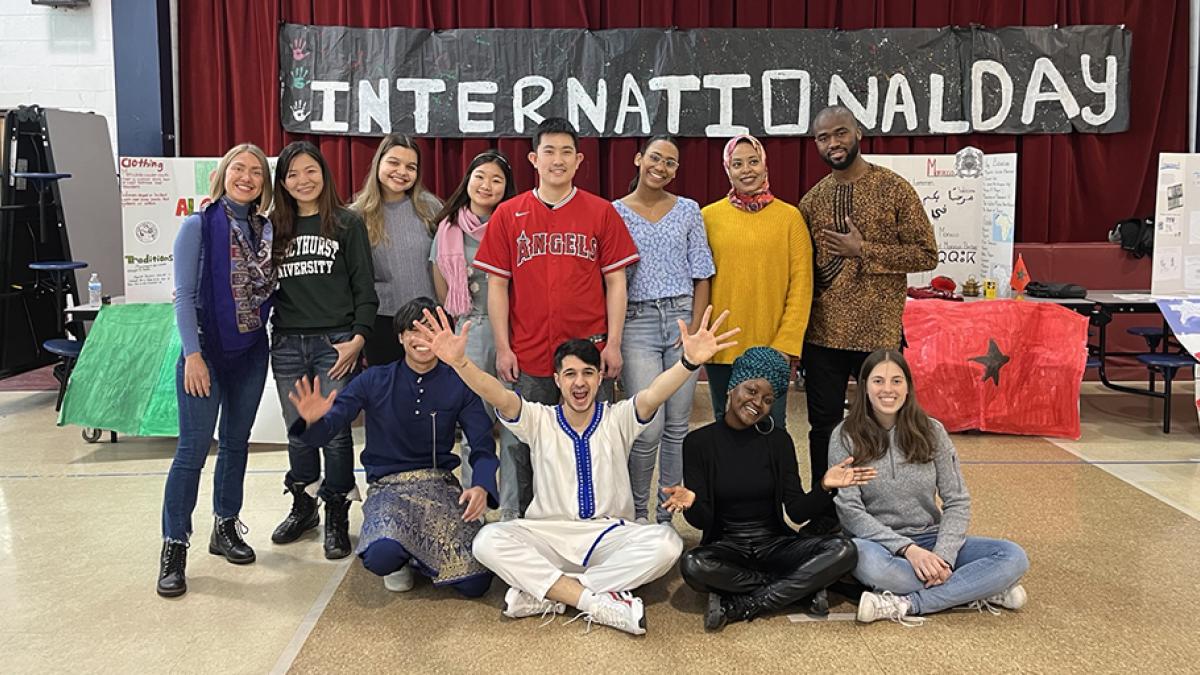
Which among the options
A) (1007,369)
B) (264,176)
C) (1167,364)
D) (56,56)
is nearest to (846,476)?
(264,176)

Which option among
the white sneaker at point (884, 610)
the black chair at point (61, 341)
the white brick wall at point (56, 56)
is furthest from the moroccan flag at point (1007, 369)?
the white brick wall at point (56, 56)

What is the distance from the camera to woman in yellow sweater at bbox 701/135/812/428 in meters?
3.16

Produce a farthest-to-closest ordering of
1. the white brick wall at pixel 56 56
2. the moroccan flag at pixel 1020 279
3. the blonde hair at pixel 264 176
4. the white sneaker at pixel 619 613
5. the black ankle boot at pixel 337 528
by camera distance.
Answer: the white brick wall at pixel 56 56
the moroccan flag at pixel 1020 279
the black ankle boot at pixel 337 528
the blonde hair at pixel 264 176
the white sneaker at pixel 619 613

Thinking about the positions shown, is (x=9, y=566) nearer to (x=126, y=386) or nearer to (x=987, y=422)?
(x=126, y=386)

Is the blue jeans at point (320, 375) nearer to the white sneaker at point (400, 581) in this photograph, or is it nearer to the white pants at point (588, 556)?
the white sneaker at point (400, 581)

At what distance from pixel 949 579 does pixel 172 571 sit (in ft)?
7.60

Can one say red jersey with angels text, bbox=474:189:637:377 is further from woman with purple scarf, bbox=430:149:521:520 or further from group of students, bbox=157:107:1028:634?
woman with purple scarf, bbox=430:149:521:520

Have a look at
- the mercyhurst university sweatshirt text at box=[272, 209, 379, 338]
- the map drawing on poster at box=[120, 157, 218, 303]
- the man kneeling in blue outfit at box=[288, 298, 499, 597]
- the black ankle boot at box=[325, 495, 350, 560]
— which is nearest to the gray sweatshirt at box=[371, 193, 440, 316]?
the mercyhurst university sweatshirt text at box=[272, 209, 379, 338]

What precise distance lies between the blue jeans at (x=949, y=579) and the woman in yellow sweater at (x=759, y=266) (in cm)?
56

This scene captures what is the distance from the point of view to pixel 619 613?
104 inches

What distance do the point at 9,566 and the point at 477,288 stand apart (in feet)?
5.93

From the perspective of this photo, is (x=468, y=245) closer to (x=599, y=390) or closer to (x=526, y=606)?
(x=599, y=390)

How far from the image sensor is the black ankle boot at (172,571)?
2938 mm

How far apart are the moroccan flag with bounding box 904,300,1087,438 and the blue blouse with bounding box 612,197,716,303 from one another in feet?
7.42
